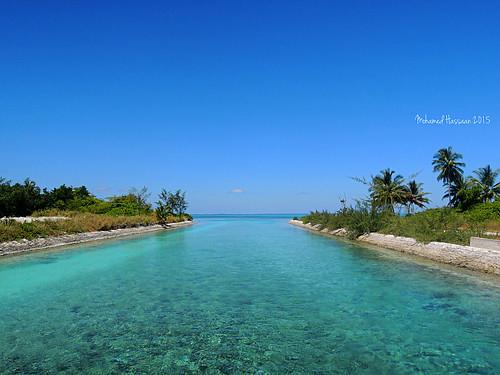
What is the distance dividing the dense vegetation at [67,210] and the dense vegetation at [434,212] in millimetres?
20874

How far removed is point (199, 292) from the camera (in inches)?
377

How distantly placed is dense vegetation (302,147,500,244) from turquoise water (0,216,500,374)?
5.83 meters

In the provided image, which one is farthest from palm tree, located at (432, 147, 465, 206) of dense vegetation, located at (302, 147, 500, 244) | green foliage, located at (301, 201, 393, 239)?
green foliage, located at (301, 201, 393, 239)

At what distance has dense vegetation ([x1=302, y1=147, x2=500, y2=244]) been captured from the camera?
59.0 feet

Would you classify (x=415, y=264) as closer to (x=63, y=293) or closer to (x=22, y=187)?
(x=63, y=293)

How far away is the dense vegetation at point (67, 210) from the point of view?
21.7m

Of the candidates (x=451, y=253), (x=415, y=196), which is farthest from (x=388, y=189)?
(x=451, y=253)

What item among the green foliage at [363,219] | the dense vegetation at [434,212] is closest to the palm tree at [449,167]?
the dense vegetation at [434,212]

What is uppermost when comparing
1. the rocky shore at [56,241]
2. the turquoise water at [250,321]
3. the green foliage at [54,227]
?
the green foliage at [54,227]

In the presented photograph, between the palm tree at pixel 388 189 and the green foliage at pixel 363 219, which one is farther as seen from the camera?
the palm tree at pixel 388 189

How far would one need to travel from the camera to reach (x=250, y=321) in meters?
6.94

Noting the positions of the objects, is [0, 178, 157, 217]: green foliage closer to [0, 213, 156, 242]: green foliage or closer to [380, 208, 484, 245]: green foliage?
[0, 213, 156, 242]: green foliage

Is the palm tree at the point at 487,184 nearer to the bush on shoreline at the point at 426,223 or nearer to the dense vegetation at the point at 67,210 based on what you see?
the bush on shoreline at the point at 426,223

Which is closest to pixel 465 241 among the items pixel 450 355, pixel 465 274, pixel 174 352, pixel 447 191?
pixel 465 274
